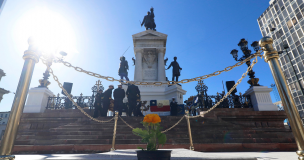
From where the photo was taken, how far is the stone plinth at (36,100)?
962 centimetres

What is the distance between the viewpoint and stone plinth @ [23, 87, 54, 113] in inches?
379

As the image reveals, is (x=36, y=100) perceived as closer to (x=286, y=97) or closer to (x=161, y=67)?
(x=161, y=67)

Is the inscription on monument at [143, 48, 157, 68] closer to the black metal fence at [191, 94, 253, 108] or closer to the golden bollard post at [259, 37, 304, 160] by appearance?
the black metal fence at [191, 94, 253, 108]

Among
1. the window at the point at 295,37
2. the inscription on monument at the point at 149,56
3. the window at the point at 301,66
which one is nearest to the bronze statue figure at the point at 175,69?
the inscription on monument at the point at 149,56

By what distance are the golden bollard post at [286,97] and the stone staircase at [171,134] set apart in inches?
140

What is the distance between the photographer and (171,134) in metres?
6.65

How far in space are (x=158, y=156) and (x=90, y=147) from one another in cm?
432

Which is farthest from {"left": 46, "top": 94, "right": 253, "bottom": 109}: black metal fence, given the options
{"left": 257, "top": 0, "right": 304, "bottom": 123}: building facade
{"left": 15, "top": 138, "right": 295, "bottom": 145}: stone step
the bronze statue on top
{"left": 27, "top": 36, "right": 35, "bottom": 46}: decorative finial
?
{"left": 257, "top": 0, "right": 304, "bottom": 123}: building facade

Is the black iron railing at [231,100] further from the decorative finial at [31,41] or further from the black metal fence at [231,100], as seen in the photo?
the decorative finial at [31,41]

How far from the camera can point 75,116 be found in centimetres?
904

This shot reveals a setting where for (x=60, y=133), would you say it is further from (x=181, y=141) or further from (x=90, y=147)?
→ (x=181, y=141)

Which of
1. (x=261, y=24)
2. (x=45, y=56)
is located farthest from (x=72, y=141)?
(x=261, y=24)

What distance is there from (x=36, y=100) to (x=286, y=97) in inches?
485

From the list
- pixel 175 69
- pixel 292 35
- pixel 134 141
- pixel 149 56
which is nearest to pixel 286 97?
pixel 134 141
